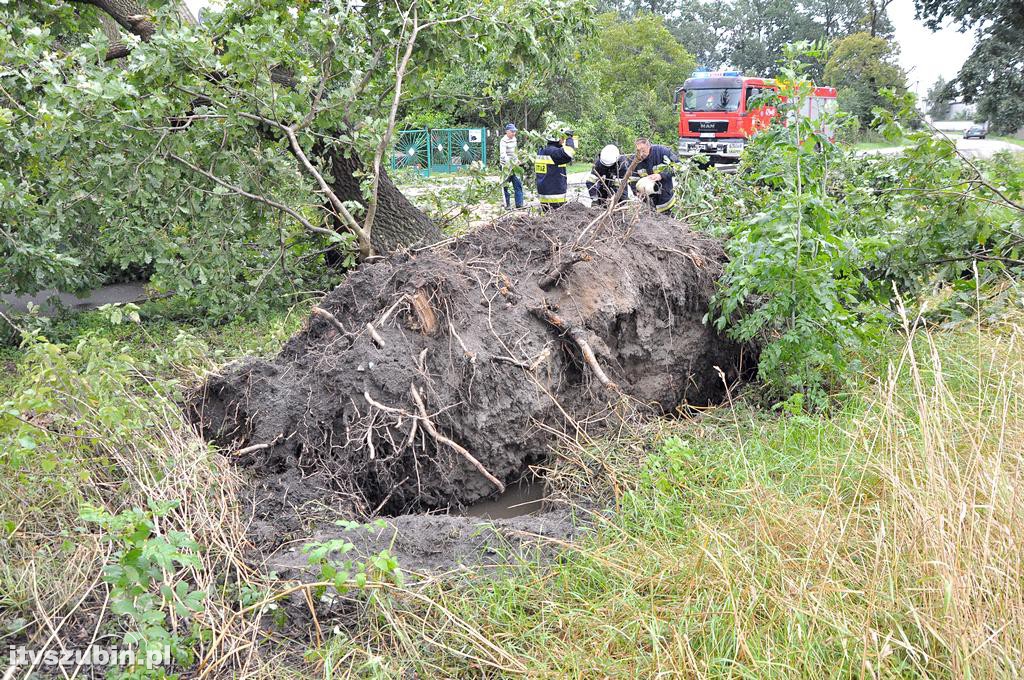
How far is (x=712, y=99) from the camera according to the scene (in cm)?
2381

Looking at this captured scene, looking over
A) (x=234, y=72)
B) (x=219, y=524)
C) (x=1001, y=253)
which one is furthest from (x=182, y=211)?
(x=1001, y=253)

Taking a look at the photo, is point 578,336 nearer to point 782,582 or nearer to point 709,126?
point 782,582

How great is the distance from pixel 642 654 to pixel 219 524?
6.51 feet

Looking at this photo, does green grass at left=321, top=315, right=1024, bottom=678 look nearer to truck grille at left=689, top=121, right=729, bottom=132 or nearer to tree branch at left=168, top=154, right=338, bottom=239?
tree branch at left=168, top=154, right=338, bottom=239

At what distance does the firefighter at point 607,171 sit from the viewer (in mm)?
8000

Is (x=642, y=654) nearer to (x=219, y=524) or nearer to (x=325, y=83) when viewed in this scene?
(x=219, y=524)

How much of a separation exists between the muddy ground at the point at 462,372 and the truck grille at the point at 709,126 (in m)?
19.1

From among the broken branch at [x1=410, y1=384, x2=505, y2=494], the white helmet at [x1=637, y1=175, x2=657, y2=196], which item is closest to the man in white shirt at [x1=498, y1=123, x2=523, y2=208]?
the white helmet at [x1=637, y1=175, x2=657, y2=196]

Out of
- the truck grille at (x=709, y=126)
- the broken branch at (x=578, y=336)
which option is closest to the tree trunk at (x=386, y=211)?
the broken branch at (x=578, y=336)

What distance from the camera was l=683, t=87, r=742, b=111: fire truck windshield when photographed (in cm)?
2348

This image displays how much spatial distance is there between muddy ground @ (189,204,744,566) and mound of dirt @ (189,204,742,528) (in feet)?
0.04

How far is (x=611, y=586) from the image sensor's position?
3.33 metres

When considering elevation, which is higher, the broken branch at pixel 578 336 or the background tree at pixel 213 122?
the background tree at pixel 213 122

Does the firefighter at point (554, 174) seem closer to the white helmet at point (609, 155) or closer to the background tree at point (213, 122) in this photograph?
the white helmet at point (609, 155)
